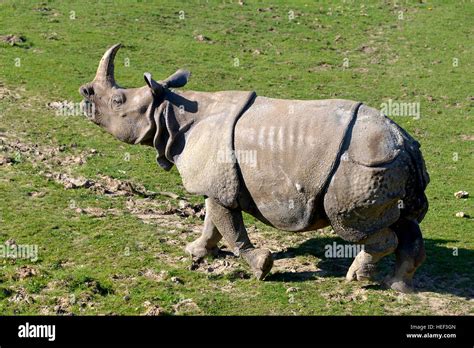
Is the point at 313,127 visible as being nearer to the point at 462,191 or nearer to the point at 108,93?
the point at 108,93

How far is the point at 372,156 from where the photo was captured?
9.53 meters

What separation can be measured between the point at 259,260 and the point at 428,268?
2.29 metres

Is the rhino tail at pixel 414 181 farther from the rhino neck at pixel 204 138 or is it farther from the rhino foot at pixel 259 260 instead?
the rhino neck at pixel 204 138

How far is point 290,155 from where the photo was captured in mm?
9875

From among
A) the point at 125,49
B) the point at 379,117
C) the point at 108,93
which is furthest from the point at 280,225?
the point at 125,49

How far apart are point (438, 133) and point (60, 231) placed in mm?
8926

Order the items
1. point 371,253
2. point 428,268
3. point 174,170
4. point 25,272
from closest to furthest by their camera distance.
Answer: point 371,253, point 25,272, point 428,268, point 174,170

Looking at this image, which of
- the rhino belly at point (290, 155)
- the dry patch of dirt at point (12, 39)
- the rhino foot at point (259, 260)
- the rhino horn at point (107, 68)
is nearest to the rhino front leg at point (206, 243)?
the rhino foot at point (259, 260)

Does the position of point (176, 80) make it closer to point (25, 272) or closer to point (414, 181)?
point (25, 272)

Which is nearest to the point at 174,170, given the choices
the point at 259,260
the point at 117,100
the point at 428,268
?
the point at 117,100

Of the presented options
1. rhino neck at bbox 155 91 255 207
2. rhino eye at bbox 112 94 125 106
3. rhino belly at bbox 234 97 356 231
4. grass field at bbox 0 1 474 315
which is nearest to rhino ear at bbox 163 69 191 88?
rhino neck at bbox 155 91 255 207

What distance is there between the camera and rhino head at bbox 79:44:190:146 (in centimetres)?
1077

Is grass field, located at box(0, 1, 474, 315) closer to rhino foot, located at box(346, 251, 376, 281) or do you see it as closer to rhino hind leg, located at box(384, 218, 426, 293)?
rhino foot, located at box(346, 251, 376, 281)

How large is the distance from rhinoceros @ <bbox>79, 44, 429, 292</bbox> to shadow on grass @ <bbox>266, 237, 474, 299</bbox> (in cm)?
44
